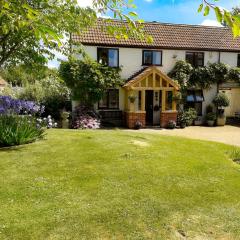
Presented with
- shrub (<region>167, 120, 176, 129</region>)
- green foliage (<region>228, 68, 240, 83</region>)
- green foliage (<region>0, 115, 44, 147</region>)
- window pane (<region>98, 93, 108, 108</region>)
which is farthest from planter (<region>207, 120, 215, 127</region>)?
green foliage (<region>0, 115, 44, 147</region>)

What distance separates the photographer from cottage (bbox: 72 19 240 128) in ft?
76.0

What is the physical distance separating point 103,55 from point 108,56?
35cm

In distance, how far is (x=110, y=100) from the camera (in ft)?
79.2

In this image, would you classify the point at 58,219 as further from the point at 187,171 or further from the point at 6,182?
the point at 187,171

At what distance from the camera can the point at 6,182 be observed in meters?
6.95

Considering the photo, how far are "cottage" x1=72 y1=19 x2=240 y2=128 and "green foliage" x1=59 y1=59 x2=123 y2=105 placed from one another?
117cm

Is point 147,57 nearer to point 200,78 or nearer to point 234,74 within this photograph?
point 200,78

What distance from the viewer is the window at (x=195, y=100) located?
2561cm

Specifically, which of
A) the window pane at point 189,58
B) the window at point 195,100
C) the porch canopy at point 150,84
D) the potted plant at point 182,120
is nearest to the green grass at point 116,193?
Answer: the porch canopy at point 150,84

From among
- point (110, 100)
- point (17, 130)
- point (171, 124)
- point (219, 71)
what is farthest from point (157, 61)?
point (17, 130)

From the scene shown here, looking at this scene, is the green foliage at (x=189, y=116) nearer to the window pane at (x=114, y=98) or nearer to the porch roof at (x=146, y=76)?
the porch roof at (x=146, y=76)

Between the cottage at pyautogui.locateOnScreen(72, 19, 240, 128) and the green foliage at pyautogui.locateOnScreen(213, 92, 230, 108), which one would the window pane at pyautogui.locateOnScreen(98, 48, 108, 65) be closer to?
the cottage at pyautogui.locateOnScreen(72, 19, 240, 128)

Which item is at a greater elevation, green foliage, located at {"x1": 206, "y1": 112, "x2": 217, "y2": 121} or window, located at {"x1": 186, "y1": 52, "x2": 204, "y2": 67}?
window, located at {"x1": 186, "y1": 52, "x2": 204, "y2": 67}

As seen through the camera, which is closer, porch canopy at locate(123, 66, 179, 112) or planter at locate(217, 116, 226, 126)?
porch canopy at locate(123, 66, 179, 112)
